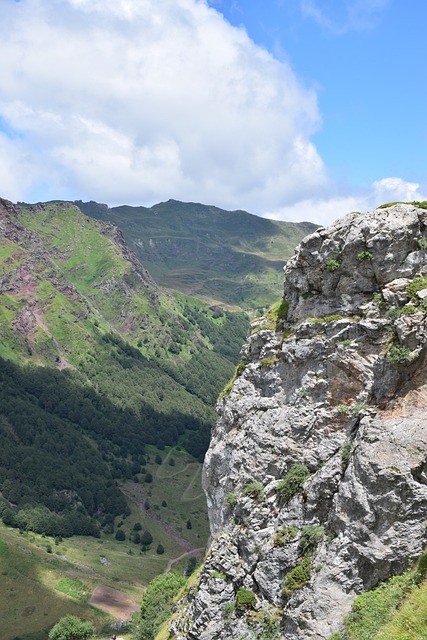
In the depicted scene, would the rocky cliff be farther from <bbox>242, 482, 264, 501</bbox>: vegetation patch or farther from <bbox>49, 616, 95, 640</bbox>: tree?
<bbox>49, 616, 95, 640</bbox>: tree

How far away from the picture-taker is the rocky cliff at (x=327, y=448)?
2900 centimetres

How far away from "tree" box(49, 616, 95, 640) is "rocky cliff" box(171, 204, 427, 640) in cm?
5036

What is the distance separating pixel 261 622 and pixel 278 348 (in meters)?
21.1

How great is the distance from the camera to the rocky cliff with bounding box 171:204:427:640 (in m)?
29.0

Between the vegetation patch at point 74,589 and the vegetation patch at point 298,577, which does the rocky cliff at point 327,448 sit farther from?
the vegetation patch at point 74,589

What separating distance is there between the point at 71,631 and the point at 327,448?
69513 mm

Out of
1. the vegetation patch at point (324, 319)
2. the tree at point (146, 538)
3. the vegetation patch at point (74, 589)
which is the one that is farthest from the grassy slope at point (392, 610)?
the tree at point (146, 538)

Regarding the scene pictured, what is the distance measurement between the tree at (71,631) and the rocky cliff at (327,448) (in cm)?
5036

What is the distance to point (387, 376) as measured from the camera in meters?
32.8

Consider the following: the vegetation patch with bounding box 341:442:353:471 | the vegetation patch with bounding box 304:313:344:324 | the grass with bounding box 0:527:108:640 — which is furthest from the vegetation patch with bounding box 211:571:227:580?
the grass with bounding box 0:527:108:640

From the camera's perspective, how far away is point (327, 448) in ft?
116

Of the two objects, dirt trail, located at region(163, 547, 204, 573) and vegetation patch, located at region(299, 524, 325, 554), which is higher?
vegetation patch, located at region(299, 524, 325, 554)

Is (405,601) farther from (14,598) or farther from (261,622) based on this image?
(14,598)

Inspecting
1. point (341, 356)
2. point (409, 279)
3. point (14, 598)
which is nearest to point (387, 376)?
point (341, 356)
